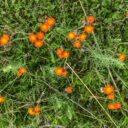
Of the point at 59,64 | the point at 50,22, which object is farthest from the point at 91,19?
the point at 59,64

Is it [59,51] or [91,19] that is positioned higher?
[91,19]

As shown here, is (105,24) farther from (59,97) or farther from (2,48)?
(2,48)

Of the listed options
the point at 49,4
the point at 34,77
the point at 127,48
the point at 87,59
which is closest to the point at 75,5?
the point at 49,4

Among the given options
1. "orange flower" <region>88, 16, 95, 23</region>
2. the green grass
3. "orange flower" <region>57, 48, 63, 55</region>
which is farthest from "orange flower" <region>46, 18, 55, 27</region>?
"orange flower" <region>88, 16, 95, 23</region>

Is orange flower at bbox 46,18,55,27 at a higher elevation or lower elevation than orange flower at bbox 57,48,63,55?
higher

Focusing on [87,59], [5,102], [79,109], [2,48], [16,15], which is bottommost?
[79,109]

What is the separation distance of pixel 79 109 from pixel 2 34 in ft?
5.62

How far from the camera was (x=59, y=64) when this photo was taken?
8.87 feet

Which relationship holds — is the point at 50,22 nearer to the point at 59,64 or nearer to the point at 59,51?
the point at 59,51

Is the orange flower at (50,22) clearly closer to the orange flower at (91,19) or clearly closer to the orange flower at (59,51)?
the orange flower at (59,51)

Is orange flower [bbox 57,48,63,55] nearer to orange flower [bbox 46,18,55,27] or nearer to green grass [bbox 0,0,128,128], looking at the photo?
green grass [bbox 0,0,128,128]

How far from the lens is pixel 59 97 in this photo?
8.91ft

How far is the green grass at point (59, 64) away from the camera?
266cm

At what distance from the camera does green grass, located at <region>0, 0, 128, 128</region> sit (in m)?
2.66
